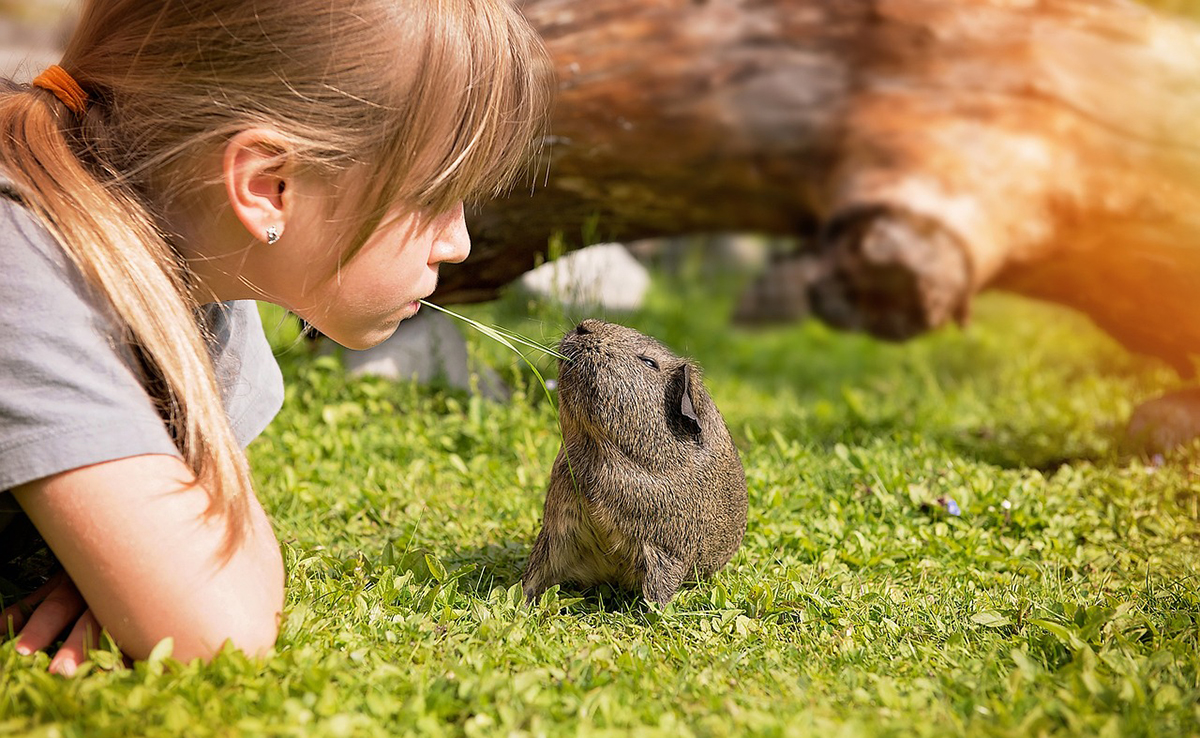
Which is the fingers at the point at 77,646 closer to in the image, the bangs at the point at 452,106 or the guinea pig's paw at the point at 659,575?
the bangs at the point at 452,106

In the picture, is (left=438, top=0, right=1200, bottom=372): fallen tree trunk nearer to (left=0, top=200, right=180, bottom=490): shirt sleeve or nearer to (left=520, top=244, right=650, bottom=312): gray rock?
(left=520, top=244, right=650, bottom=312): gray rock

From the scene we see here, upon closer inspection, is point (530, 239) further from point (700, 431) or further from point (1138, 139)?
point (1138, 139)

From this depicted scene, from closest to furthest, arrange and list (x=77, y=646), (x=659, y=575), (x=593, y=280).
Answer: (x=77, y=646)
(x=659, y=575)
(x=593, y=280)

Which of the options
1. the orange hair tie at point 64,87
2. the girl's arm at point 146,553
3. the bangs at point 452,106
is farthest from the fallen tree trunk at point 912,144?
the girl's arm at point 146,553

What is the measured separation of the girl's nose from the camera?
8.61ft

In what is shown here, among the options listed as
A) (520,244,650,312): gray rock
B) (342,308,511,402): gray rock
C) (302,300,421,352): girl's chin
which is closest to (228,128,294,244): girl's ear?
(302,300,421,352): girl's chin

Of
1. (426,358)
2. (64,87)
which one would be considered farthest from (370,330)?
(426,358)

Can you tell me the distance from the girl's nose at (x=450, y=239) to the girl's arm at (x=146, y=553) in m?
0.84

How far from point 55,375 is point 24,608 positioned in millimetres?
780

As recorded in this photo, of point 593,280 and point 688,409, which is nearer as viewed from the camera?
point 688,409

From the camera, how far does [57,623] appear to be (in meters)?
2.37

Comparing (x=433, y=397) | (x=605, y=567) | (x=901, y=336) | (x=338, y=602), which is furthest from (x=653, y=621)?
(x=901, y=336)

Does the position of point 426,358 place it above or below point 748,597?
below

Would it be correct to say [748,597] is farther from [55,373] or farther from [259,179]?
[55,373]
